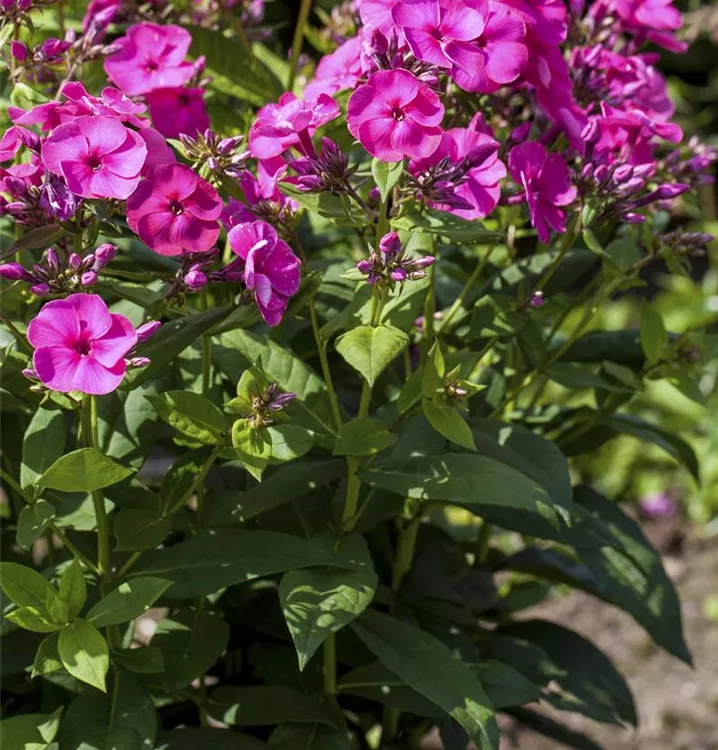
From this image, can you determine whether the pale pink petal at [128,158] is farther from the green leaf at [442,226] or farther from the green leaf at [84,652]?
the green leaf at [84,652]

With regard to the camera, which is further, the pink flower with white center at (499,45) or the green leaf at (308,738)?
the green leaf at (308,738)

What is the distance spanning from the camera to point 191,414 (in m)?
1.08

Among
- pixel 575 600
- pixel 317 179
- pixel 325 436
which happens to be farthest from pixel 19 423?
pixel 575 600

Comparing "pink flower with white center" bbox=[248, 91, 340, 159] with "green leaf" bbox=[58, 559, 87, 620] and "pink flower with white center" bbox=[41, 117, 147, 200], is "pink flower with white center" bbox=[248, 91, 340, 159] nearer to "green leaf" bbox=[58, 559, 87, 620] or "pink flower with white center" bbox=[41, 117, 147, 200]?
"pink flower with white center" bbox=[41, 117, 147, 200]

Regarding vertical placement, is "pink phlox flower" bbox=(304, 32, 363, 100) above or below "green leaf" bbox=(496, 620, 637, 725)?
above

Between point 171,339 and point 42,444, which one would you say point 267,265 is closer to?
point 171,339

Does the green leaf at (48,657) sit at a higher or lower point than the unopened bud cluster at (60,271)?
lower

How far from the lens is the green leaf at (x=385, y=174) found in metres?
1.07

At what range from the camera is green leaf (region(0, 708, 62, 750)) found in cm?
114

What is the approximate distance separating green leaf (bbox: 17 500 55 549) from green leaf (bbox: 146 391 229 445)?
17 centimetres

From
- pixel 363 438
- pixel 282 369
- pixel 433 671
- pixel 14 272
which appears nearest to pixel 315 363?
pixel 282 369

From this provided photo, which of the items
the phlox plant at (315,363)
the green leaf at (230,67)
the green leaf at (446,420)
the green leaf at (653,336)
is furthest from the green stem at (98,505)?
the green leaf at (653,336)

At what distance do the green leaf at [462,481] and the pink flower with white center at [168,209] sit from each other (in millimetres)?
351

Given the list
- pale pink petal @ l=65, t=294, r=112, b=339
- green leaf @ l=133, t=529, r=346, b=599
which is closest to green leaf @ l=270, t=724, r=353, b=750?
green leaf @ l=133, t=529, r=346, b=599
